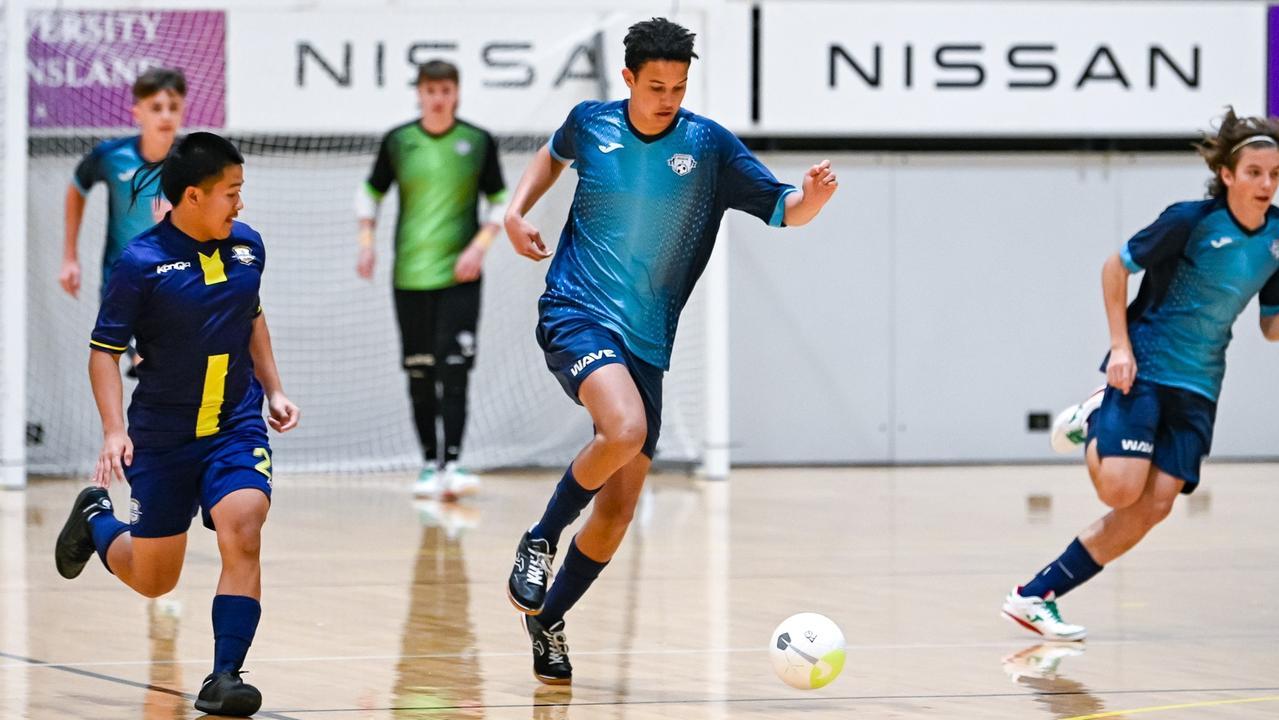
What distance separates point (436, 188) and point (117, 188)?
1931 mm

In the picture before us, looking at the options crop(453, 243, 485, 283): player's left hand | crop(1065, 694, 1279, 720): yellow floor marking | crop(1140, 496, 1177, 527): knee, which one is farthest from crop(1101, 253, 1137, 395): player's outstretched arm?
crop(453, 243, 485, 283): player's left hand

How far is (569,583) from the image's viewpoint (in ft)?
17.3

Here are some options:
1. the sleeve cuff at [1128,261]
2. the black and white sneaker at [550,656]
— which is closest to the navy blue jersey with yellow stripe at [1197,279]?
the sleeve cuff at [1128,261]

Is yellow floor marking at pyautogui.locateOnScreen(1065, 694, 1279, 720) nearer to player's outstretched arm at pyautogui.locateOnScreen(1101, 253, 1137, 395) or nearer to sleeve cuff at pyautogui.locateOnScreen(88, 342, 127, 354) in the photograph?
player's outstretched arm at pyautogui.locateOnScreen(1101, 253, 1137, 395)

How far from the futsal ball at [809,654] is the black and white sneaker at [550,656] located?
0.65m

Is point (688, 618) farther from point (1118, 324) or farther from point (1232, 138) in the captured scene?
point (1232, 138)

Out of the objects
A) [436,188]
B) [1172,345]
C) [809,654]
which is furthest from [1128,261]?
[436,188]

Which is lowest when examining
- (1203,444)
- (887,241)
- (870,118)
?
(1203,444)

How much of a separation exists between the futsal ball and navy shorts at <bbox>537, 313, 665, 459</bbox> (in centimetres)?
66

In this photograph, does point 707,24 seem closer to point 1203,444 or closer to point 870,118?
point 870,118

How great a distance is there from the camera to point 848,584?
23.9 ft

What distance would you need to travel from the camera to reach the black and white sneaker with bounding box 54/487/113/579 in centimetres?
570

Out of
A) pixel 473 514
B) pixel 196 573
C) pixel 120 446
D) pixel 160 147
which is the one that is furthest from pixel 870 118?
pixel 120 446

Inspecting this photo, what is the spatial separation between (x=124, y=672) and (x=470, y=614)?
4.74 ft
